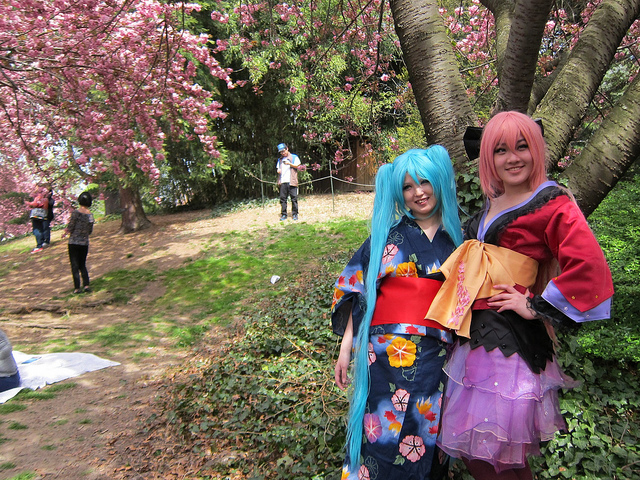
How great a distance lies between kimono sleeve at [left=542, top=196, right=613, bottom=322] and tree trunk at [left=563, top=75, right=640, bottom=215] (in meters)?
1.22

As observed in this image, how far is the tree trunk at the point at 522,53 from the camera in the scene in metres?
2.26

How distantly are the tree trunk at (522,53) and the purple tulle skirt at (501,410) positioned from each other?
1.60m

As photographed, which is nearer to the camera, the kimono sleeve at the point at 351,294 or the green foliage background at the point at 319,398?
the kimono sleeve at the point at 351,294

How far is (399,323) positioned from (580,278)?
651mm

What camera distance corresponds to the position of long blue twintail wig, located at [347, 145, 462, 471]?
1.78 metres

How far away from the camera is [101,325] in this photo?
6398mm

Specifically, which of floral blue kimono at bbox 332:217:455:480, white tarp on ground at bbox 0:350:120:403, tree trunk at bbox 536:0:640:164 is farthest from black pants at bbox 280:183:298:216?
floral blue kimono at bbox 332:217:455:480

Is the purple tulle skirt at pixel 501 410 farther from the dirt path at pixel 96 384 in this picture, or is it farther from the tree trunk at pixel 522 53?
the dirt path at pixel 96 384

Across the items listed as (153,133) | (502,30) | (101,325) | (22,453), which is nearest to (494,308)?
(502,30)

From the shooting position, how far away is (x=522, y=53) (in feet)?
7.81

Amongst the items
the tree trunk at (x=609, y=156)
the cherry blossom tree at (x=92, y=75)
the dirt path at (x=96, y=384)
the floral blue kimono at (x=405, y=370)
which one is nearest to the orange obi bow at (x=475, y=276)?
the floral blue kimono at (x=405, y=370)

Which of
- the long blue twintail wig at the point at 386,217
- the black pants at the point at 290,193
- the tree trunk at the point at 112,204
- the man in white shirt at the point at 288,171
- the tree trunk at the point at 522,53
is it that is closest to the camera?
the long blue twintail wig at the point at 386,217

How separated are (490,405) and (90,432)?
3.23m

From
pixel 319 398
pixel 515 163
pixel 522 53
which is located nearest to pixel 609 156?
pixel 522 53
